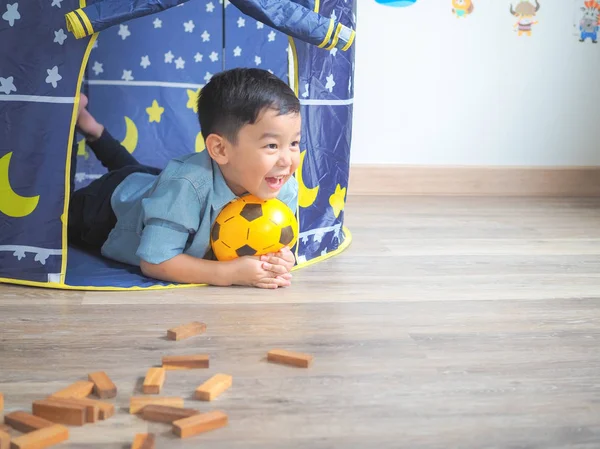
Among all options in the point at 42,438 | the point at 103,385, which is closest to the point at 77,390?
the point at 103,385

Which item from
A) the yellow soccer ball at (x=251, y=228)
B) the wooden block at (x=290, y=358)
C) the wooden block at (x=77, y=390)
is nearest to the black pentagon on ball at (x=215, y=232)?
the yellow soccer ball at (x=251, y=228)

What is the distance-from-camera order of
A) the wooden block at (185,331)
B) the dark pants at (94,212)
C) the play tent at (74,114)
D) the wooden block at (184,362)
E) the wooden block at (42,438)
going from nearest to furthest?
the wooden block at (42,438) < the wooden block at (184,362) < the wooden block at (185,331) < the play tent at (74,114) < the dark pants at (94,212)

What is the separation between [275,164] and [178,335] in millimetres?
433

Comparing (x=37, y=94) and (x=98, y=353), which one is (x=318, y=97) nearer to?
(x=37, y=94)

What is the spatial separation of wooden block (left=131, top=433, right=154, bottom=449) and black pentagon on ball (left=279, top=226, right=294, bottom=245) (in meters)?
0.71

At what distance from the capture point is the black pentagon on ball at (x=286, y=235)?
160 cm

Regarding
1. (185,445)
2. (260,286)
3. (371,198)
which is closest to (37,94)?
(260,286)

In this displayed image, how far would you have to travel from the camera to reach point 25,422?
979 millimetres

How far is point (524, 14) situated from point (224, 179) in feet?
5.68

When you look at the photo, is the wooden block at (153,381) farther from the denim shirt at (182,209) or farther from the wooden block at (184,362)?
the denim shirt at (182,209)

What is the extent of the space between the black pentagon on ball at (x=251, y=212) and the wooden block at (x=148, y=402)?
569 mm

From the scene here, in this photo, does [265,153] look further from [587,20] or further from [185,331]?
[587,20]

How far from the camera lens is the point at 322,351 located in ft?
4.18

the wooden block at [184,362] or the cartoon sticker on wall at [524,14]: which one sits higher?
the cartoon sticker on wall at [524,14]
